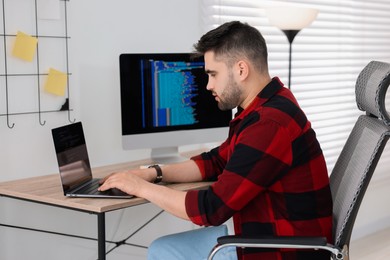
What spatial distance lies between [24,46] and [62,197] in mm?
687

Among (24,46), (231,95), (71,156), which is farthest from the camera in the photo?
(24,46)

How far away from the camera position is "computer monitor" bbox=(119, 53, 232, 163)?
262 centimetres

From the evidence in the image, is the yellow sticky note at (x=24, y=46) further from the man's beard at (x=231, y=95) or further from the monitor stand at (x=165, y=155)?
the man's beard at (x=231, y=95)

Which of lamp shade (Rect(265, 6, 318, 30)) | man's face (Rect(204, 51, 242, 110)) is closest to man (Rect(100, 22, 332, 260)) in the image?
man's face (Rect(204, 51, 242, 110))

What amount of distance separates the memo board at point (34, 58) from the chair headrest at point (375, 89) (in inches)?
47.0

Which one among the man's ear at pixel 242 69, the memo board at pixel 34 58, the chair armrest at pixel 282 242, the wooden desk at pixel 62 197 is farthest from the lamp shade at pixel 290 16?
the chair armrest at pixel 282 242

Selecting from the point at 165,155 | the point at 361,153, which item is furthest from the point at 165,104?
the point at 361,153

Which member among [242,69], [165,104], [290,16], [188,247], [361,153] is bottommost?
[188,247]

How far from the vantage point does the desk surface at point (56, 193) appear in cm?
204

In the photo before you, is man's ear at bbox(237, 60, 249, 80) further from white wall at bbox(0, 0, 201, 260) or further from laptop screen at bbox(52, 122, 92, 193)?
white wall at bbox(0, 0, 201, 260)

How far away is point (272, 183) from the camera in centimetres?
185

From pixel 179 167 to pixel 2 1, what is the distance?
0.88 m

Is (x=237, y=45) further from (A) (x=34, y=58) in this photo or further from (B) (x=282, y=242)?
(A) (x=34, y=58)

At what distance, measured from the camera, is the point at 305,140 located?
1889 millimetres
